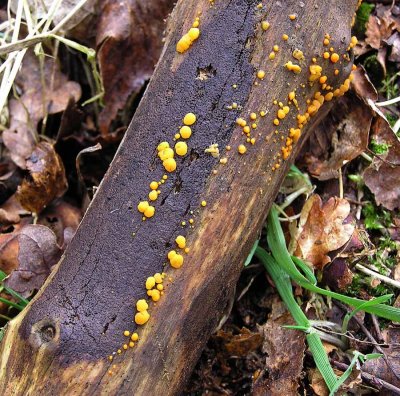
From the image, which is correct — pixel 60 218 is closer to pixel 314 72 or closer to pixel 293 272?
pixel 293 272

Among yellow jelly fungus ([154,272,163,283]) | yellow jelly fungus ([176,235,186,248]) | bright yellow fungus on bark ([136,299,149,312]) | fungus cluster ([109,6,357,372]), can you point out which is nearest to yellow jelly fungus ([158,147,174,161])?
fungus cluster ([109,6,357,372])

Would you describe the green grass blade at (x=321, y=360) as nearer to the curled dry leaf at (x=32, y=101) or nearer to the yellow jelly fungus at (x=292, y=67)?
the yellow jelly fungus at (x=292, y=67)

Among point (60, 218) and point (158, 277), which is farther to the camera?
point (60, 218)

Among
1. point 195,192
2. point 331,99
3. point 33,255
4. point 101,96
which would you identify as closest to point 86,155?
point 101,96

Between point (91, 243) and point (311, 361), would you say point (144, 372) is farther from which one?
point (311, 361)

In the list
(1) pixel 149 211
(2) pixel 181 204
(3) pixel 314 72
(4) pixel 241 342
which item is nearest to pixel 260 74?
(3) pixel 314 72

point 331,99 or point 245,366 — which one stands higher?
point 331,99

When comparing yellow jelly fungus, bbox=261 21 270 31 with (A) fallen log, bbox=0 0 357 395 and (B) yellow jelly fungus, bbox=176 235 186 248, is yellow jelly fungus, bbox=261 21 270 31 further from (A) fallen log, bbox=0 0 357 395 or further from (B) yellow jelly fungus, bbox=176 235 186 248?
(B) yellow jelly fungus, bbox=176 235 186 248
